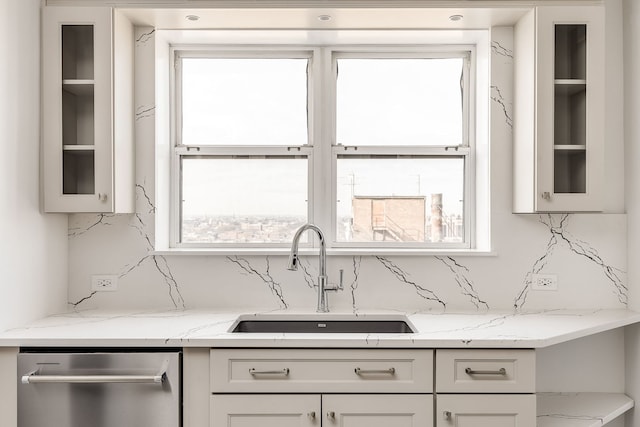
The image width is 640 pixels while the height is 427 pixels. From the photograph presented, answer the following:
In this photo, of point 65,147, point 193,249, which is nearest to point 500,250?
point 193,249

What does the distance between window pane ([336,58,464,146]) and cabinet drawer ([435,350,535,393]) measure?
4.06 ft

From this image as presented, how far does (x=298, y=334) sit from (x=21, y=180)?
1.31m

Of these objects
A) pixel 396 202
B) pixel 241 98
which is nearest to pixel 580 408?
pixel 396 202

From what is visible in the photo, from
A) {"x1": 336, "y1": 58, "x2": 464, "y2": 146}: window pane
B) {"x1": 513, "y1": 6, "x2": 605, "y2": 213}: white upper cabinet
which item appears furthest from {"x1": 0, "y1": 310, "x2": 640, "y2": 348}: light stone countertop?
{"x1": 336, "y1": 58, "x2": 464, "y2": 146}: window pane

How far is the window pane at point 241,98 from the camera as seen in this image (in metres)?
2.78

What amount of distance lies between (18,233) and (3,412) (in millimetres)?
685

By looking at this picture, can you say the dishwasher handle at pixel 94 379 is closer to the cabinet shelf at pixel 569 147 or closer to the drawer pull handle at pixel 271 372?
the drawer pull handle at pixel 271 372

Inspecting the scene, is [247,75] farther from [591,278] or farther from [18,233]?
[591,278]

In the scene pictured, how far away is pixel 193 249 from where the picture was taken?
8.89 feet

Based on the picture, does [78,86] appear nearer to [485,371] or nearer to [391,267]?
[391,267]

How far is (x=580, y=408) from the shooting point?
232 cm

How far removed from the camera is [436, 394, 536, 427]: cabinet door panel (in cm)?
191

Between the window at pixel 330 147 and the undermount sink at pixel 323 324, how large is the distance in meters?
0.47

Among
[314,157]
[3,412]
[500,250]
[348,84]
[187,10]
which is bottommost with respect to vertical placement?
[3,412]
